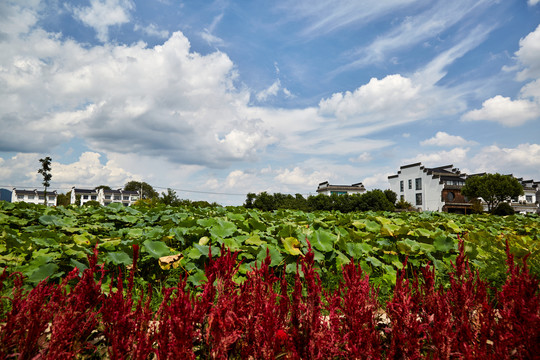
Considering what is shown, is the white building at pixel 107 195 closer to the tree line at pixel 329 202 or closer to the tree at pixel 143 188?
the tree at pixel 143 188

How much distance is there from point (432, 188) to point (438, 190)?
127cm

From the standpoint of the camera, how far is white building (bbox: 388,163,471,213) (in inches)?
1942

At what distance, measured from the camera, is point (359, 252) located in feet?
14.5

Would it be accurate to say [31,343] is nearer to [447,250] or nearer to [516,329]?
[516,329]

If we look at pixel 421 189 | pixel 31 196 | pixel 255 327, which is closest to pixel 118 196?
pixel 31 196

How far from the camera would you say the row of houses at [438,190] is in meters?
49.5

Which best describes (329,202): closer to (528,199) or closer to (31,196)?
(528,199)

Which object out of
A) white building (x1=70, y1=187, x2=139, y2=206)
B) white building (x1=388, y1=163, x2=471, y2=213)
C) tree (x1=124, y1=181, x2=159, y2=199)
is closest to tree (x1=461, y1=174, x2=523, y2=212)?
white building (x1=388, y1=163, x2=471, y2=213)

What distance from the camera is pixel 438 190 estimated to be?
163 feet

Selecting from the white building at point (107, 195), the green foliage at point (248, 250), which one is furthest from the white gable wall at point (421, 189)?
the white building at point (107, 195)

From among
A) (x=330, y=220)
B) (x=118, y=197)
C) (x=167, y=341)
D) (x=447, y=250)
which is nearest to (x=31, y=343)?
(x=167, y=341)

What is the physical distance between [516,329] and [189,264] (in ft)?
10.3

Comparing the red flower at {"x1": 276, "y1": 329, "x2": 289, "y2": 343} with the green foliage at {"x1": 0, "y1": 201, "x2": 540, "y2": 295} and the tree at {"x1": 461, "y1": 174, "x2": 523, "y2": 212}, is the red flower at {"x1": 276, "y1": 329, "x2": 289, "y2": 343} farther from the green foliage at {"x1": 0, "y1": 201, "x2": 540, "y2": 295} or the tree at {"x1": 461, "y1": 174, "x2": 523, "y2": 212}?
the tree at {"x1": 461, "y1": 174, "x2": 523, "y2": 212}

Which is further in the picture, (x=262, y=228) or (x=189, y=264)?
(x=262, y=228)
